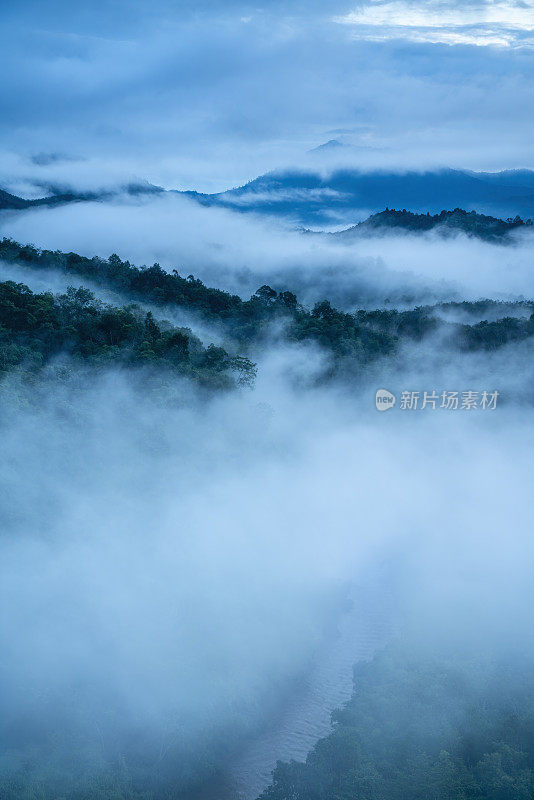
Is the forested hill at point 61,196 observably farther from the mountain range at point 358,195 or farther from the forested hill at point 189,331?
the forested hill at point 189,331

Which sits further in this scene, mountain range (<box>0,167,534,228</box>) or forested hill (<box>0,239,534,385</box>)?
mountain range (<box>0,167,534,228</box>)

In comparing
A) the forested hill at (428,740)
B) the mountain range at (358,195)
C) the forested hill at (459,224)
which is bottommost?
the forested hill at (428,740)

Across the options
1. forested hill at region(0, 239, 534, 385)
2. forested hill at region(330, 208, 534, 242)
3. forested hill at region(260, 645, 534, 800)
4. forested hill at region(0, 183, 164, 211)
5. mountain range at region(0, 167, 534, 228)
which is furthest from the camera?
mountain range at region(0, 167, 534, 228)

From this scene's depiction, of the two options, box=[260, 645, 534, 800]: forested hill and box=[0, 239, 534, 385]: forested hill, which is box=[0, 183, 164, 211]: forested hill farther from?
box=[260, 645, 534, 800]: forested hill

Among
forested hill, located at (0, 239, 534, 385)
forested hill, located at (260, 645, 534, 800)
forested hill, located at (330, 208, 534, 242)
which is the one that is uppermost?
forested hill, located at (330, 208, 534, 242)

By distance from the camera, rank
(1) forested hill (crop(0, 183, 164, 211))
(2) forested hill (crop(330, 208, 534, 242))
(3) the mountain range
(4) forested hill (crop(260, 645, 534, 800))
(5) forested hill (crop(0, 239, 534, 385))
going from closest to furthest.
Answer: (4) forested hill (crop(260, 645, 534, 800))
(5) forested hill (crop(0, 239, 534, 385))
(1) forested hill (crop(0, 183, 164, 211))
(2) forested hill (crop(330, 208, 534, 242))
(3) the mountain range

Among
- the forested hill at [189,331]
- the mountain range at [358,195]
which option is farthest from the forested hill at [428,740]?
the mountain range at [358,195]

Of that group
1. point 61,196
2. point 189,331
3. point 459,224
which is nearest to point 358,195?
point 459,224

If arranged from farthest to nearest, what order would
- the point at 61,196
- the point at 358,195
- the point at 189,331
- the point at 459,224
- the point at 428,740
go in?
the point at 358,195, the point at 459,224, the point at 61,196, the point at 189,331, the point at 428,740

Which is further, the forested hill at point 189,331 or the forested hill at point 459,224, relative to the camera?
the forested hill at point 459,224

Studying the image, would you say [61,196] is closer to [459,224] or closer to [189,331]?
[459,224]

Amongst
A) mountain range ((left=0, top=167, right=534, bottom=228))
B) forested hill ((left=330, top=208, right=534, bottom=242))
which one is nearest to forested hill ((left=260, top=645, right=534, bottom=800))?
forested hill ((left=330, top=208, right=534, bottom=242))

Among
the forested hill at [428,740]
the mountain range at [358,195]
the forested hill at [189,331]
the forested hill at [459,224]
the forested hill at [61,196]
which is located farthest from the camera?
the mountain range at [358,195]
